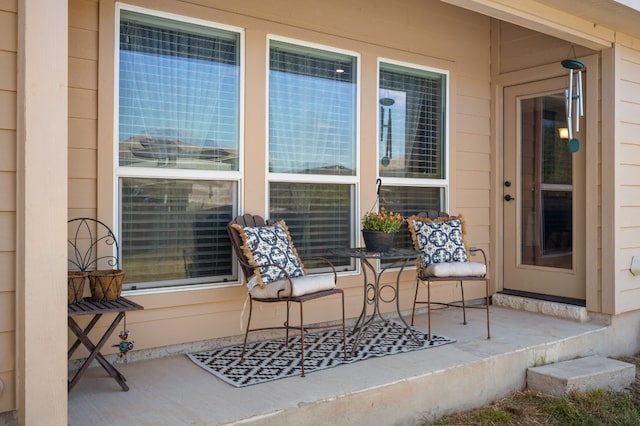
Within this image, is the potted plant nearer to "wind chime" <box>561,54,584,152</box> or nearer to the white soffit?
the white soffit

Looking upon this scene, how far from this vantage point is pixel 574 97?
4270mm

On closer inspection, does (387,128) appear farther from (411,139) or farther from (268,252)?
(268,252)

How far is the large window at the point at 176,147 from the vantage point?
3.16 metres

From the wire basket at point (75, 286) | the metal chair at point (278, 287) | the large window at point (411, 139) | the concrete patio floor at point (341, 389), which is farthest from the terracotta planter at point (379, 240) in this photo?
the wire basket at point (75, 286)

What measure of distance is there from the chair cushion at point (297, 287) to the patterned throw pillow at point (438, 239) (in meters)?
1.05

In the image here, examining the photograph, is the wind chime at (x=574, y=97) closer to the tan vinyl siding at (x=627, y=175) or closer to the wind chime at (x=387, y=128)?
the tan vinyl siding at (x=627, y=175)

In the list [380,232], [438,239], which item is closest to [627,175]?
[438,239]

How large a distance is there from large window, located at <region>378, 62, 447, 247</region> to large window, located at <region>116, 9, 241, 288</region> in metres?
1.30

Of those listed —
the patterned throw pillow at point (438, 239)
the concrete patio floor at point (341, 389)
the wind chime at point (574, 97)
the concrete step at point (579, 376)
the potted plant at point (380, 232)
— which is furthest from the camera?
the wind chime at point (574, 97)

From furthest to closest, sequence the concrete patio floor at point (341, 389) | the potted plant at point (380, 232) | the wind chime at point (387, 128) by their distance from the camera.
Result: the wind chime at point (387, 128), the potted plant at point (380, 232), the concrete patio floor at point (341, 389)

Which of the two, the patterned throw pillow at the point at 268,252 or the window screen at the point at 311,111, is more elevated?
the window screen at the point at 311,111

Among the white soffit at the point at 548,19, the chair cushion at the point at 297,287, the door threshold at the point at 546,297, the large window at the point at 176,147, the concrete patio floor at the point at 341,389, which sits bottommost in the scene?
the concrete patio floor at the point at 341,389

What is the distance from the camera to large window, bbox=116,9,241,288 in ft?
10.4

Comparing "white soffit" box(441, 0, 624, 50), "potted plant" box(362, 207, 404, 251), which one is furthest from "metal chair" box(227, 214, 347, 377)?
"white soffit" box(441, 0, 624, 50)
